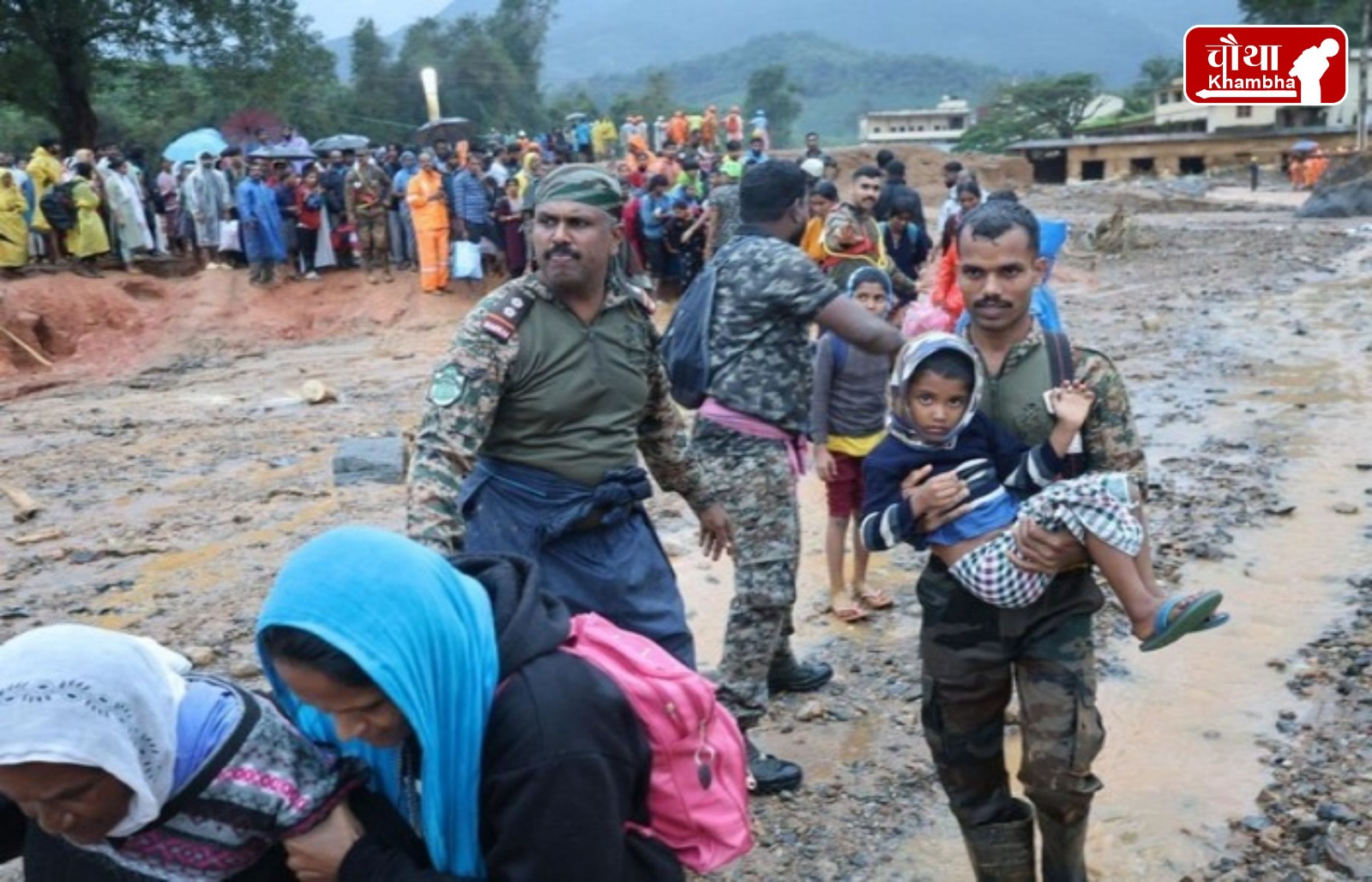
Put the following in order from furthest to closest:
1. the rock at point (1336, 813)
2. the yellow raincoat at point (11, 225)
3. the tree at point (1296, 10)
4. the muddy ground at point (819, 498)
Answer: the tree at point (1296, 10) → the yellow raincoat at point (11, 225) → the muddy ground at point (819, 498) → the rock at point (1336, 813)

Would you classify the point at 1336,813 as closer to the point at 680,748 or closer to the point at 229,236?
the point at 680,748

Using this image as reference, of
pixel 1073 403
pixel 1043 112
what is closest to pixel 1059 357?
pixel 1073 403

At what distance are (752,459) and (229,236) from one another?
48.1 feet

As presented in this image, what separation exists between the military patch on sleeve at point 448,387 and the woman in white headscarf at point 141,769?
1119mm

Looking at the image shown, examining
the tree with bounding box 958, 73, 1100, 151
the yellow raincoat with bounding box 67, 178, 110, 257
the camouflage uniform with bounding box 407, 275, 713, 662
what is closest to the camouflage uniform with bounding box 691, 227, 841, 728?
the camouflage uniform with bounding box 407, 275, 713, 662

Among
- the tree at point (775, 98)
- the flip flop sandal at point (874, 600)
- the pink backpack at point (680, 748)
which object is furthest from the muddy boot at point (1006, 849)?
the tree at point (775, 98)

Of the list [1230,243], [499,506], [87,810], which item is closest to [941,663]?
[499,506]

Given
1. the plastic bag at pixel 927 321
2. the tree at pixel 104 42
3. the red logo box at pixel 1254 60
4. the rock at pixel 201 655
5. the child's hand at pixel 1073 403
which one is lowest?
the rock at pixel 201 655

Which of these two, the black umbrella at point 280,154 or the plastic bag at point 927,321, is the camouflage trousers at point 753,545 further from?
the black umbrella at point 280,154

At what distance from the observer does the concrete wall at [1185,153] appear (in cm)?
4272

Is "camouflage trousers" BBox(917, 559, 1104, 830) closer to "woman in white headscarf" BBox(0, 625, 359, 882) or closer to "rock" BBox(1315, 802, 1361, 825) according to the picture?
"rock" BBox(1315, 802, 1361, 825)

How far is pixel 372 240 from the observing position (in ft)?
55.8

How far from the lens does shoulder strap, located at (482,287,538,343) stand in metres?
2.74

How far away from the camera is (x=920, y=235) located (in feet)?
32.7
